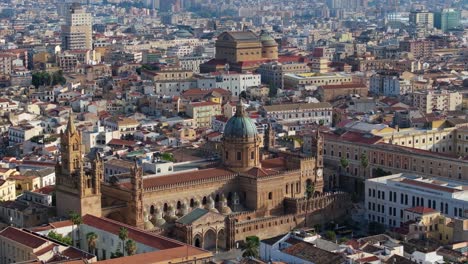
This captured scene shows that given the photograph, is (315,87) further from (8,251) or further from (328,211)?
(8,251)

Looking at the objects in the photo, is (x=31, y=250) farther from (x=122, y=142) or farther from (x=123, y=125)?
(x=123, y=125)

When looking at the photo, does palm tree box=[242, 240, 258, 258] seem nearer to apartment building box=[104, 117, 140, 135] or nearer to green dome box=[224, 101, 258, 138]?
green dome box=[224, 101, 258, 138]

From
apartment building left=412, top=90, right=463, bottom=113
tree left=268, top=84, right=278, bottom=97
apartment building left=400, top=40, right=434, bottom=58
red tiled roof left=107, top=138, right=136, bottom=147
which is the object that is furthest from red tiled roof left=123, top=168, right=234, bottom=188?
apartment building left=400, top=40, right=434, bottom=58

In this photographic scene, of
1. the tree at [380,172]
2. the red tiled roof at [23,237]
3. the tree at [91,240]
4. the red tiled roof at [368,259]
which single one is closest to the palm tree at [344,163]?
the tree at [380,172]

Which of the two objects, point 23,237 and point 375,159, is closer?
point 23,237

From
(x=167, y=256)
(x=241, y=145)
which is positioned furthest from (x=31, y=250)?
(x=241, y=145)

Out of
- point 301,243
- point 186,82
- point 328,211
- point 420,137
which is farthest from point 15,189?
point 186,82

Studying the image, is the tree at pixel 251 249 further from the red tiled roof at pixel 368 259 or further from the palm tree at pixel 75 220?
the palm tree at pixel 75 220
